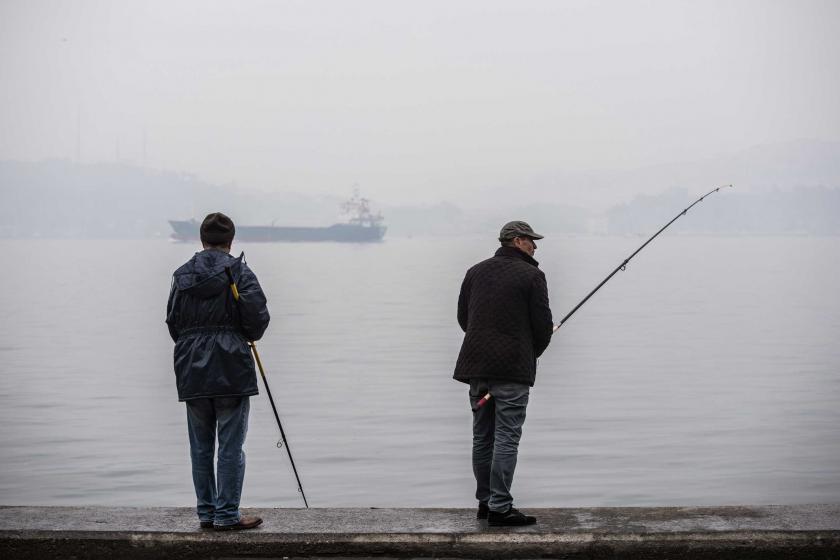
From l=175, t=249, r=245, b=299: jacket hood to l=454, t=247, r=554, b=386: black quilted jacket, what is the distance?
3.65 ft

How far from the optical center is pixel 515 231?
20.6 feet

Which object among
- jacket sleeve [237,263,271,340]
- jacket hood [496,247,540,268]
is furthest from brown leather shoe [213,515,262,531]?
jacket hood [496,247,540,268]

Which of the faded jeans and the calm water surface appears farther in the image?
the calm water surface

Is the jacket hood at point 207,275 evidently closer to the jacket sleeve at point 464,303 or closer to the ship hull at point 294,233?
the jacket sleeve at point 464,303

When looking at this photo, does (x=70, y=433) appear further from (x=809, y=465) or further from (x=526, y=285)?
(x=526, y=285)

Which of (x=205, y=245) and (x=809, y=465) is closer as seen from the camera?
(x=205, y=245)

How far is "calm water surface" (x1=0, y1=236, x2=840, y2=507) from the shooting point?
40.6ft

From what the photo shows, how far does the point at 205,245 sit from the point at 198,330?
0.37 metres

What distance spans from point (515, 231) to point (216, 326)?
144 centimetres

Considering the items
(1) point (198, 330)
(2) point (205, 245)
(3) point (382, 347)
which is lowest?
(3) point (382, 347)

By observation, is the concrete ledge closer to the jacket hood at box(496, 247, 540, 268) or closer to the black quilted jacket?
the black quilted jacket

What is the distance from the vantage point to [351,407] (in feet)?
61.3

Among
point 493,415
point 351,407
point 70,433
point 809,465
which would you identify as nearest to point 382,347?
point 351,407

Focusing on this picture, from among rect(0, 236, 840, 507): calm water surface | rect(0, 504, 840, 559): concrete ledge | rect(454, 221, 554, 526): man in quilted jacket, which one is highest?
rect(454, 221, 554, 526): man in quilted jacket
